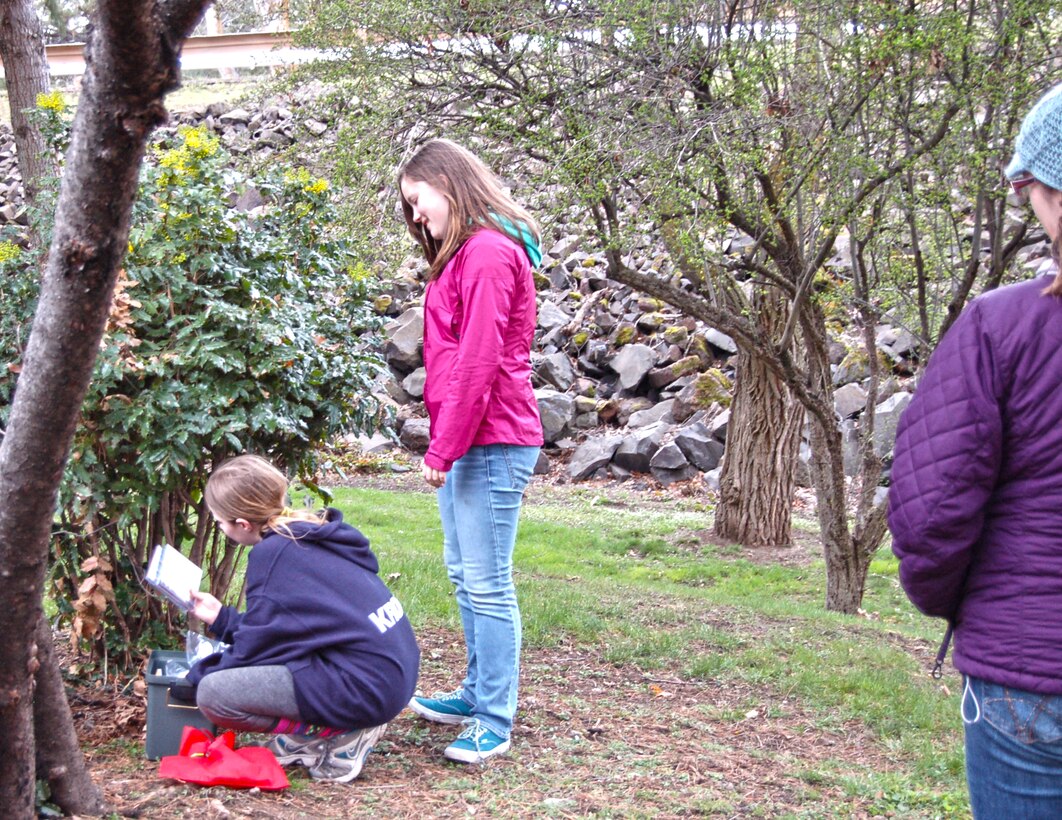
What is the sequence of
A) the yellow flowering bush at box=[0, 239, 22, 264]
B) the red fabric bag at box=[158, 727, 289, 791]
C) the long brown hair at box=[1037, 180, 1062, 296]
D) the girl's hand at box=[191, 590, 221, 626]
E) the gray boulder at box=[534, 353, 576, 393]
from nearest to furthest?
the long brown hair at box=[1037, 180, 1062, 296], the red fabric bag at box=[158, 727, 289, 791], the girl's hand at box=[191, 590, 221, 626], the yellow flowering bush at box=[0, 239, 22, 264], the gray boulder at box=[534, 353, 576, 393]

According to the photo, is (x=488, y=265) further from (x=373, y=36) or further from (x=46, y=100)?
(x=373, y=36)

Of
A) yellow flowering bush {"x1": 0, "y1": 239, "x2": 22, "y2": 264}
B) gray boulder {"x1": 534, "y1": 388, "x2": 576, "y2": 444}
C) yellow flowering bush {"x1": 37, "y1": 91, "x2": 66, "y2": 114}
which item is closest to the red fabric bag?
yellow flowering bush {"x1": 0, "y1": 239, "x2": 22, "y2": 264}

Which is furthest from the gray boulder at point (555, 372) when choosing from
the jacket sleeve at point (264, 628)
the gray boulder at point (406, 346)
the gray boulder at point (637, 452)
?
the jacket sleeve at point (264, 628)

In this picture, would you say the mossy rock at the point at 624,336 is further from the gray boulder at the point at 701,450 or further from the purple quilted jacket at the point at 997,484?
the purple quilted jacket at the point at 997,484

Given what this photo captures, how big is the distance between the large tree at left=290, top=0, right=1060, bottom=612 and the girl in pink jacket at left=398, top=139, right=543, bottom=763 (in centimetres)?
323

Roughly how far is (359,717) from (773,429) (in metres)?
8.72

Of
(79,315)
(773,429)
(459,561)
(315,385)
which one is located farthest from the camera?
(773,429)

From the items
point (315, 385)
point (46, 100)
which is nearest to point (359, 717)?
point (315, 385)

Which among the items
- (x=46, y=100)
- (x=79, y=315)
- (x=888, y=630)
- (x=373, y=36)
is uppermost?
(x=373, y=36)

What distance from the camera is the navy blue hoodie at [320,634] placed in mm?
3447

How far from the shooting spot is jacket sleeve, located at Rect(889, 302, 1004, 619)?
1897 millimetres

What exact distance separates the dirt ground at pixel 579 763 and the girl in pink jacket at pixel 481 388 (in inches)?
9.7

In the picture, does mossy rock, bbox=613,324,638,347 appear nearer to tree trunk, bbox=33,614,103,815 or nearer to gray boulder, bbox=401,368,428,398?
gray boulder, bbox=401,368,428,398

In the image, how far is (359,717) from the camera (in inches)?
138
